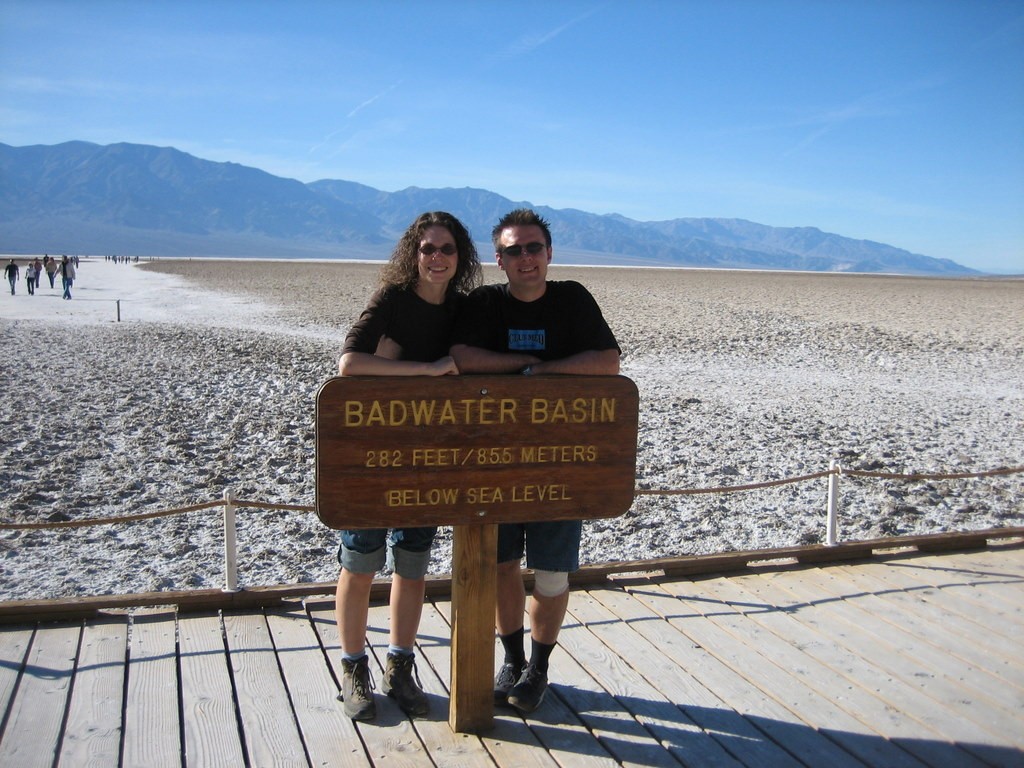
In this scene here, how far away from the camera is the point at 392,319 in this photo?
3080 millimetres

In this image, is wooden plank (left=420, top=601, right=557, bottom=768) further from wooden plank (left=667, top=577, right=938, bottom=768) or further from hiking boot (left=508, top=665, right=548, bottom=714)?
wooden plank (left=667, top=577, right=938, bottom=768)

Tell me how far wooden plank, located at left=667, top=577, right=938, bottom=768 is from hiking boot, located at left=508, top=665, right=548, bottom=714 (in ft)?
3.13

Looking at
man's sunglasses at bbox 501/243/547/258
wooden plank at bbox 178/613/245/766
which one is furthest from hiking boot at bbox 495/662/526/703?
man's sunglasses at bbox 501/243/547/258

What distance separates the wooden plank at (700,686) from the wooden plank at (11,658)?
2.42 m

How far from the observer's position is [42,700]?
3234 mm

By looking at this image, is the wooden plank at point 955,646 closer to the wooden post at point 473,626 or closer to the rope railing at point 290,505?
the rope railing at point 290,505

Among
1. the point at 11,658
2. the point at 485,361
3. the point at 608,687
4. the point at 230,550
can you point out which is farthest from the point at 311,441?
the point at 485,361

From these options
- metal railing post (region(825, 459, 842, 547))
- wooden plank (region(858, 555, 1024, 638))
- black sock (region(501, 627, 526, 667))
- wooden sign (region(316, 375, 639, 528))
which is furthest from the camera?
metal railing post (region(825, 459, 842, 547))

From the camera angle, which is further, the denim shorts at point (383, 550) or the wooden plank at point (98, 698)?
the denim shorts at point (383, 550)

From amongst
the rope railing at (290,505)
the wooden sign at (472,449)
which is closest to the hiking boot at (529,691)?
the wooden sign at (472,449)

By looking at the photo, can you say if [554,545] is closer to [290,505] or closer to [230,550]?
[230,550]

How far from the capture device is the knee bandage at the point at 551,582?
10.8 feet

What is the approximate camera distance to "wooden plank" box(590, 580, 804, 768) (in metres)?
3.09

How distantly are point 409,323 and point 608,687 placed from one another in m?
1.63
